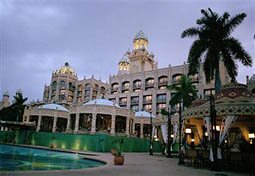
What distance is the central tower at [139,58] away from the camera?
8638 centimetres

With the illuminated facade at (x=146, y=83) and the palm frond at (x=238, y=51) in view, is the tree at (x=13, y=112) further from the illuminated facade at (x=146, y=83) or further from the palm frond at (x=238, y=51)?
the palm frond at (x=238, y=51)

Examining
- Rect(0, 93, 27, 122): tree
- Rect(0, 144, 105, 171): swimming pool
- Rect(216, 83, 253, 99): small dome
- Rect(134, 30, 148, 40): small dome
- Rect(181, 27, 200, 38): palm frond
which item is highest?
Rect(134, 30, 148, 40): small dome

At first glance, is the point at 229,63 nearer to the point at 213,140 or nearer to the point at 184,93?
the point at 184,93

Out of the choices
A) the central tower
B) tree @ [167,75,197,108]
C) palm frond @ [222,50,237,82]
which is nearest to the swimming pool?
palm frond @ [222,50,237,82]

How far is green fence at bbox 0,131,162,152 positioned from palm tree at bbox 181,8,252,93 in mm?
14403

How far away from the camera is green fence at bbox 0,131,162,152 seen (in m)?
30.8

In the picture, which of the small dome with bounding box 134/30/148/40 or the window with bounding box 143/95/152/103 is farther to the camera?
the small dome with bounding box 134/30/148/40

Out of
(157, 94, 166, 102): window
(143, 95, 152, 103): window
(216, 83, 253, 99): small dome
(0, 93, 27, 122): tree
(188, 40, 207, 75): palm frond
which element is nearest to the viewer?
(216, 83, 253, 99): small dome

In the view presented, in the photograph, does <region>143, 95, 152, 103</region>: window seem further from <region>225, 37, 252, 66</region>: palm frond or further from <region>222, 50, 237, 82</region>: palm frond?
<region>225, 37, 252, 66</region>: palm frond

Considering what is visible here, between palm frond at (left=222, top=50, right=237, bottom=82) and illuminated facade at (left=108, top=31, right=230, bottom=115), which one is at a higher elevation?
illuminated facade at (left=108, top=31, right=230, bottom=115)

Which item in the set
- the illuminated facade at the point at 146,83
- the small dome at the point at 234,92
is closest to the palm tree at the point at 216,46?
the small dome at the point at 234,92

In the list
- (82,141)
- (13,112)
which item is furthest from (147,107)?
(82,141)

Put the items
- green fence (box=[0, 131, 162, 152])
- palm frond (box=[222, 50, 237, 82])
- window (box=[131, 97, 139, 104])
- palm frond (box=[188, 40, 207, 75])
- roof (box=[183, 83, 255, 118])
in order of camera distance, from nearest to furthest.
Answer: roof (box=[183, 83, 255, 118])
palm frond (box=[222, 50, 237, 82])
palm frond (box=[188, 40, 207, 75])
green fence (box=[0, 131, 162, 152])
window (box=[131, 97, 139, 104])

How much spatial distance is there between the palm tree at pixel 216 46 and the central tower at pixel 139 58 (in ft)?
201
